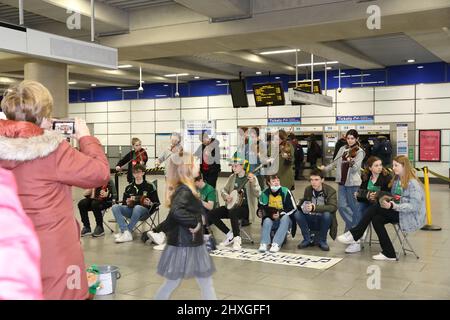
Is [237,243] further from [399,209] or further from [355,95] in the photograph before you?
[355,95]

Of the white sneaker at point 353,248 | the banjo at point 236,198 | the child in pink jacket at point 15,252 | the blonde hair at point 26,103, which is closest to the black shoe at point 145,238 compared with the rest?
the banjo at point 236,198

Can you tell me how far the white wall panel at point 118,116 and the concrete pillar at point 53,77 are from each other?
1060 cm

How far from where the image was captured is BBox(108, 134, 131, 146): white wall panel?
22609mm

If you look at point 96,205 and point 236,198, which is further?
point 96,205

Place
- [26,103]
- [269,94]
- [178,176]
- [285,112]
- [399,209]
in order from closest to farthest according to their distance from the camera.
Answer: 1. [26,103]
2. [178,176]
3. [399,209]
4. [269,94]
5. [285,112]

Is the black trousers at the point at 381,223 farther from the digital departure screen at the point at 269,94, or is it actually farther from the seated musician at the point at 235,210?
the digital departure screen at the point at 269,94

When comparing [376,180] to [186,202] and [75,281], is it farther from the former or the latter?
[75,281]

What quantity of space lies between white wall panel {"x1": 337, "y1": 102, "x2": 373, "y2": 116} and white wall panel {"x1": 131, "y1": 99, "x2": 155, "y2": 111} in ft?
28.9

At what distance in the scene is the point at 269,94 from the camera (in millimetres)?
14914

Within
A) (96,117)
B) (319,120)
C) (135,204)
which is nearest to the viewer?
(135,204)

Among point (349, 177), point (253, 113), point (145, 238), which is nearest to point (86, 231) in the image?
point (145, 238)

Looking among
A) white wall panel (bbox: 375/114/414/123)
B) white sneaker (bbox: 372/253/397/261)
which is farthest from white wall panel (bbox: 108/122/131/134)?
white sneaker (bbox: 372/253/397/261)

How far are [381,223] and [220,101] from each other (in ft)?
48.4
